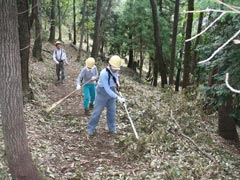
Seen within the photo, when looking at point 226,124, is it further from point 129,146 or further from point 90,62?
point 90,62

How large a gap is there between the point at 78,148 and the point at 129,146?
125 cm

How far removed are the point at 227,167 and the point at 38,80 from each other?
9011mm

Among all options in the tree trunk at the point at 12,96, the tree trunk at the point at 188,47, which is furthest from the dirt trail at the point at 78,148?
the tree trunk at the point at 188,47

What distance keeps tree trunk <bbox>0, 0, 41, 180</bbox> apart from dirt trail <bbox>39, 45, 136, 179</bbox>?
1115 millimetres

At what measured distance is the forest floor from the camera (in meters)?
6.51

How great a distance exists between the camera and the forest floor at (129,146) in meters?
6.51

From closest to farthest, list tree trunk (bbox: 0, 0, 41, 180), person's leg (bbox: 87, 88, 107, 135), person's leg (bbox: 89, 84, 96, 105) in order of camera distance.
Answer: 1. tree trunk (bbox: 0, 0, 41, 180)
2. person's leg (bbox: 87, 88, 107, 135)
3. person's leg (bbox: 89, 84, 96, 105)

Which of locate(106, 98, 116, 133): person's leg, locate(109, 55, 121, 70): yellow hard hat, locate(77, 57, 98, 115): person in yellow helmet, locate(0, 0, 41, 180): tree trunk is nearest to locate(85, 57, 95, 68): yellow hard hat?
locate(77, 57, 98, 115): person in yellow helmet

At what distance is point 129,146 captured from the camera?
7633mm

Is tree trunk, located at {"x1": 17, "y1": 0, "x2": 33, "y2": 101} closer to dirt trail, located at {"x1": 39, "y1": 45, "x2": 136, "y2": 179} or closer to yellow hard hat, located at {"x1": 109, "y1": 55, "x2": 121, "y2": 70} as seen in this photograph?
dirt trail, located at {"x1": 39, "y1": 45, "x2": 136, "y2": 179}

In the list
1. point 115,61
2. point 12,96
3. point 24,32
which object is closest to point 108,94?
point 115,61

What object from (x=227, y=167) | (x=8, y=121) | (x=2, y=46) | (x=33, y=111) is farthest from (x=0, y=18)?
Result: (x=227, y=167)

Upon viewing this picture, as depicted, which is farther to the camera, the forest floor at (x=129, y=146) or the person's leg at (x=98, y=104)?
the person's leg at (x=98, y=104)

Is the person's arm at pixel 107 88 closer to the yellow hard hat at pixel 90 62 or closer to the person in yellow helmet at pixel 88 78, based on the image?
the person in yellow helmet at pixel 88 78
